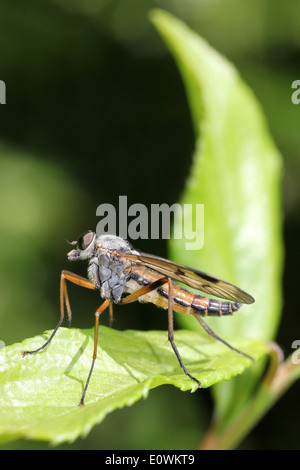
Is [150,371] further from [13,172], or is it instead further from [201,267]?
[13,172]

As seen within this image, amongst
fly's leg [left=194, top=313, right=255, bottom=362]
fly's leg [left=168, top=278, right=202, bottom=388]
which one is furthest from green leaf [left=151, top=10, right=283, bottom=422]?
fly's leg [left=168, top=278, right=202, bottom=388]

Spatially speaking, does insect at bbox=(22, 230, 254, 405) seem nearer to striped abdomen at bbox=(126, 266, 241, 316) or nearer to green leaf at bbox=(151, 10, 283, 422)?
striped abdomen at bbox=(126, 266, 241, 316)

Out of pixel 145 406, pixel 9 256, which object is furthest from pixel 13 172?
pixel 145 406

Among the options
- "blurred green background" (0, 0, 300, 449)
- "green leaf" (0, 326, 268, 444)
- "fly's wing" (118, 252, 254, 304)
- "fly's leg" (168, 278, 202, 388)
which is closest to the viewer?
"green leaf" (0, 326, 268, 444)

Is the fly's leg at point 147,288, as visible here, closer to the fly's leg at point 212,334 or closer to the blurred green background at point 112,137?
the fly's leg at point 212,334

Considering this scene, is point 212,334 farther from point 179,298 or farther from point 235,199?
point 235,199

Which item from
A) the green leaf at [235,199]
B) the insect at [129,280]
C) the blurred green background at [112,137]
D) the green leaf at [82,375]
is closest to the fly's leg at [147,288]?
the insect at [129,280]

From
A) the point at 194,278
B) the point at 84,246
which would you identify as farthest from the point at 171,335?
the point at 84,246
